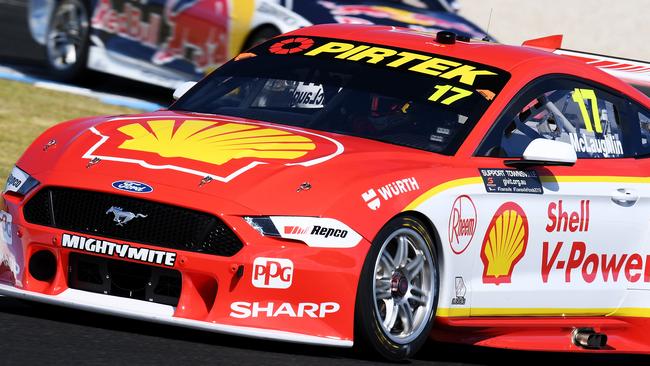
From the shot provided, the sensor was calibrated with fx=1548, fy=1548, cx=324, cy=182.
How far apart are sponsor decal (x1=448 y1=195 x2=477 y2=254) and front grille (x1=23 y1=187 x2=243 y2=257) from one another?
1.05 m

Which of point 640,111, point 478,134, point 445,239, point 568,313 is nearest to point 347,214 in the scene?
point 445,239

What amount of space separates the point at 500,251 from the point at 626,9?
56.8 ft

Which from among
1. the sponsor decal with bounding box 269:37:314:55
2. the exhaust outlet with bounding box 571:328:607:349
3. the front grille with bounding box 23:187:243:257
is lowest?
the exhaust outlet with bounding box 571:328:607:349

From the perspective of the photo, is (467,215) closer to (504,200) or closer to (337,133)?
(504,200)

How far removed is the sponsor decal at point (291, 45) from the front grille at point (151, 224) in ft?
6.32

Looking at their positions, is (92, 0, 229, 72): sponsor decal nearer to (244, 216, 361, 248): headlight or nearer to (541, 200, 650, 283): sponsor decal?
(541, 200, 650, 283): sponsor decal

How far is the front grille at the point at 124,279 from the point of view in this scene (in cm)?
623

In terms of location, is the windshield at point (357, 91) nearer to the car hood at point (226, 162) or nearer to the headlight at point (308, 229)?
the car hood at point (226, 162)

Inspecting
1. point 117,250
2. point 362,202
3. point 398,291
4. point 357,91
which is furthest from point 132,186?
point 357,91

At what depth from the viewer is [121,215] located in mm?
6281

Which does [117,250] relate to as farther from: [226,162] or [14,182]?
[14,182]

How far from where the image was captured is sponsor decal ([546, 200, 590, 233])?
285 inches

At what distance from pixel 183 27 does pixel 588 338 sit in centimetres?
703

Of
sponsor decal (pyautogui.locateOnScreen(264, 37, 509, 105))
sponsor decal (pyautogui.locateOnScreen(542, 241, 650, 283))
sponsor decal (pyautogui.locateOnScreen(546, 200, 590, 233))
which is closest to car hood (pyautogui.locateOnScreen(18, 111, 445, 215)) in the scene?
sponsor decal (pyautogui.locateOnScreen(264, 37, 509, 105))
